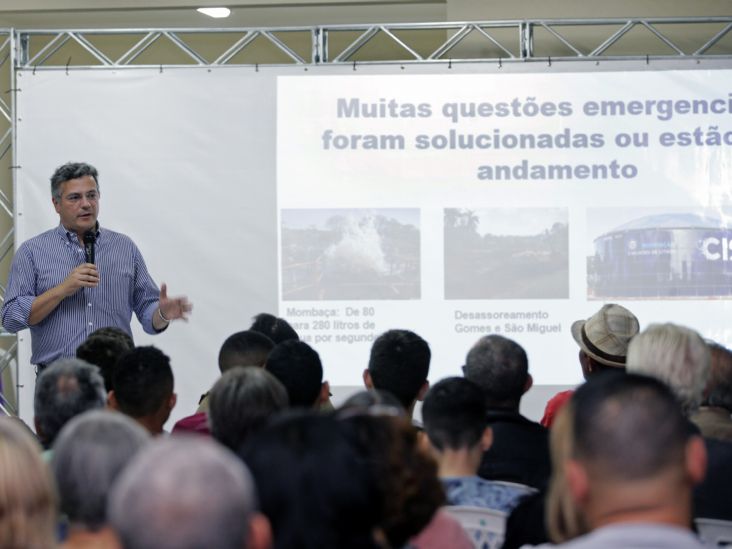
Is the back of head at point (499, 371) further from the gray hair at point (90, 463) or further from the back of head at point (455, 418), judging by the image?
the gray hair at point (90, 463)

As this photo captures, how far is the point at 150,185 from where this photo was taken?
573 cm

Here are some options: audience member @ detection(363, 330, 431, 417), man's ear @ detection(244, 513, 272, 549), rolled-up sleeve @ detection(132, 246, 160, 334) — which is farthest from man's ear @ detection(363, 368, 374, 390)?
man's ear @ detection(244, 513, 272, 549)

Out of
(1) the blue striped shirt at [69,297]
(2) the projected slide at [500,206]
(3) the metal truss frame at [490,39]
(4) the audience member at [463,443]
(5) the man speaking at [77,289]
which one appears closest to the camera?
(4) the audience member at [463,443]

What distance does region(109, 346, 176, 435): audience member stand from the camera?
118 inches

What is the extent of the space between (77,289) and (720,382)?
2670 millimetres

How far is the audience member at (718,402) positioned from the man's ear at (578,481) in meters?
1.24

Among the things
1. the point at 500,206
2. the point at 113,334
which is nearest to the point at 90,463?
the point at 113,334

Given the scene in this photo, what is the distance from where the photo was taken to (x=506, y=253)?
18.5ft

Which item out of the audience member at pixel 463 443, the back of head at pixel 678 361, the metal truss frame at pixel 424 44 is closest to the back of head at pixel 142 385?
the audience member at pixel 463 443

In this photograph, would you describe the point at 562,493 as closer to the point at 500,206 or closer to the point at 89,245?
the point at 89,245

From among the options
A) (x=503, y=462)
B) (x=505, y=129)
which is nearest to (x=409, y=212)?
(x=505, y=129)

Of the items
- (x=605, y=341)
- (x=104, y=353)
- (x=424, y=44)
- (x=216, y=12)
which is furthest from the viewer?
(x=424, y=44)

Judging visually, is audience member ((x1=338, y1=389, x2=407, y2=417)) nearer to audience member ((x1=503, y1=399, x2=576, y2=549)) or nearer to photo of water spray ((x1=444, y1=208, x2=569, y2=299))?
audience member ((x1=503, y1=399, x2=576, y2=549))

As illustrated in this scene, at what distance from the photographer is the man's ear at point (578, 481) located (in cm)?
159
